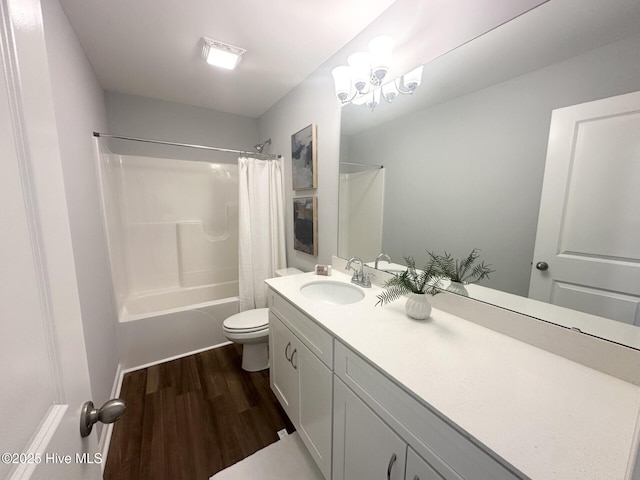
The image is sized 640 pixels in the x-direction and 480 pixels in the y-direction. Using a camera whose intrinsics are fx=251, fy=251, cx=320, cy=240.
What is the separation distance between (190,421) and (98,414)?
133 centimetres

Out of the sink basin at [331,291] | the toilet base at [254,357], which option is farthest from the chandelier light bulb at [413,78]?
the toilet base at [254,357]

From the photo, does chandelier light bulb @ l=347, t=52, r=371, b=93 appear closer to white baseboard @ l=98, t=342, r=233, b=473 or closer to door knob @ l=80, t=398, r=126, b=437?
door knob @ l=80, t=398, r=126, b=437

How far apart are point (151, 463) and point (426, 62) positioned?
8.14 ft

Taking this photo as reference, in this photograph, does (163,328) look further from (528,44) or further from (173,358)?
(528,44)

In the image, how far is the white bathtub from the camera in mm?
2018

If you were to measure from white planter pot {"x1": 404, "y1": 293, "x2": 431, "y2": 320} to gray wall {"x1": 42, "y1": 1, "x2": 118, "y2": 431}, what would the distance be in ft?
5.07

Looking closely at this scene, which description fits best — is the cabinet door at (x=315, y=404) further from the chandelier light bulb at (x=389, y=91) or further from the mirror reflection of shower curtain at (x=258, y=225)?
the chandelier light bulb at (x=389, y=91)

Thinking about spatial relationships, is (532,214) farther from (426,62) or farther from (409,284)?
(426,62)

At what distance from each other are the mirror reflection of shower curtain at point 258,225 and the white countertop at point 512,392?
1.43m

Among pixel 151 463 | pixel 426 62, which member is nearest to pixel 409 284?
pixel 426 62

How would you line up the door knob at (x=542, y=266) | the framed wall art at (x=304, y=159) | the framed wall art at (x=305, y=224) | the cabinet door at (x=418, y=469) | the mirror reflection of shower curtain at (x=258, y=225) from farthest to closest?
1. the mirror reflection of shower curtain at (x=258, y=225)
2. the framed wall art at (x=305, y=224)
3. the framed wall art at (x=304, y=159)
4. the door knob at (x=542, y=266)
5. the cabinet door at (x=418, y=469)

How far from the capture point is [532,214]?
0.95 meters

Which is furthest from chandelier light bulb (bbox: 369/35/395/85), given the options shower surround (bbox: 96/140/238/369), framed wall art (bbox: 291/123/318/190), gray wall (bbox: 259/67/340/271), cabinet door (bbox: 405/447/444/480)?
shower surround (bbox: 96/140/238/369)

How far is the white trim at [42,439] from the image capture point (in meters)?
0.31
